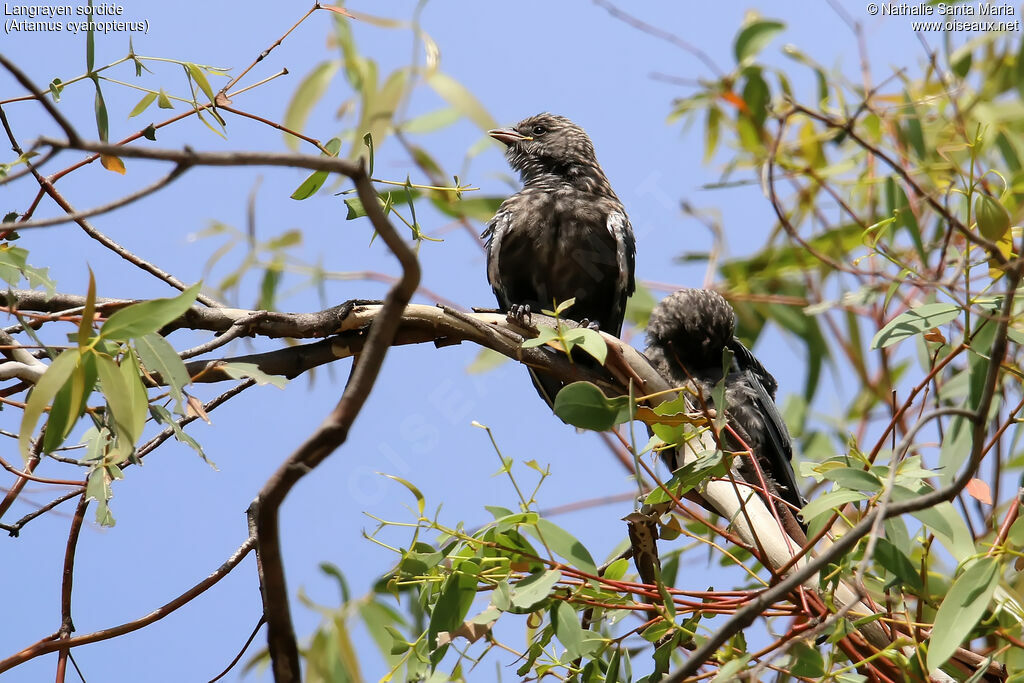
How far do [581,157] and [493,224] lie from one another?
0.55m

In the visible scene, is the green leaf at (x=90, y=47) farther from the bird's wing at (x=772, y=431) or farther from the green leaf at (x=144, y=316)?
the bird's wing at (x=772, y=431)

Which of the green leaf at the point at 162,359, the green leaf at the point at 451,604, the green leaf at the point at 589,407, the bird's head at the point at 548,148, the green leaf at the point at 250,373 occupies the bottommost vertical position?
the green leaf at the point at 451,604

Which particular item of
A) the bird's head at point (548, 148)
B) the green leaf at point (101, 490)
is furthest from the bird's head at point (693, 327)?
the green leaf at point (101, 490)

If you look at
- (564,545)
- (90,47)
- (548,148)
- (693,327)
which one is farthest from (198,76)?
(693,327)

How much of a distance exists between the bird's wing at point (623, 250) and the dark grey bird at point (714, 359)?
1.29 feet

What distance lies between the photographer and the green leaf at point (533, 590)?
175 centimetres

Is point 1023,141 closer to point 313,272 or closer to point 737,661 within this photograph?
point 313,272

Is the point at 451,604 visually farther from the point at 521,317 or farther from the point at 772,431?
the point at 772,431

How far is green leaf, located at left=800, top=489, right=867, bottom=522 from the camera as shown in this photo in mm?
1732

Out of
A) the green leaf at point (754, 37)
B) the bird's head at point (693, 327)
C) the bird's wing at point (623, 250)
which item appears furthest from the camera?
the bird's head at point (693, 327)

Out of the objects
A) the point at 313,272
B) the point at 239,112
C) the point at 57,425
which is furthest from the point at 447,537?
the point at 313,272

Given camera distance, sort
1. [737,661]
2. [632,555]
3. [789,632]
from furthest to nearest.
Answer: [632,555] < [789,632] < [737,661]

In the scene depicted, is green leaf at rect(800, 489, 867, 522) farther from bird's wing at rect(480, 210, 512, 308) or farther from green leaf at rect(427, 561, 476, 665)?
bird's wing at rect(480, 210, 512, 308)

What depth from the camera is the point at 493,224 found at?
3812 millimetres
